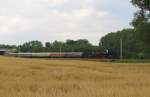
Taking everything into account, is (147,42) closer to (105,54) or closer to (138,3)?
(138,3)

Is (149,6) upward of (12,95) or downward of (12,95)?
upward

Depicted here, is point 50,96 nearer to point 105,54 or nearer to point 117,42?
point 105,54

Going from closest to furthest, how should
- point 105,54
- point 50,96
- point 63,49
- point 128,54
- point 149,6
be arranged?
point 50,96
point 149,6
point 105,54
point 128,54
point 63,49

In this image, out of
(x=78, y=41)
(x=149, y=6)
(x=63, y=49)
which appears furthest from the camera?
(x=78, y=41)

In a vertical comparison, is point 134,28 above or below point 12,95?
above

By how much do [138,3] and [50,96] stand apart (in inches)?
1711

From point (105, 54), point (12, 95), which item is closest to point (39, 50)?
point (105, 54)

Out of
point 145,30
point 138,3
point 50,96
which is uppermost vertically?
point 138,3

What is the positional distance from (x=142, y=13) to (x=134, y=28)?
2.35m

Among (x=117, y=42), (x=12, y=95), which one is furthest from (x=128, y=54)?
(x=12, y=95)

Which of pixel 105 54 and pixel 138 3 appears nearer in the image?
pixel 138 3

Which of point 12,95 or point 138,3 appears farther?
point 138,3

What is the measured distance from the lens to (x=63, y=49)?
16412 centimetres

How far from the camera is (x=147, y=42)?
53844mm
